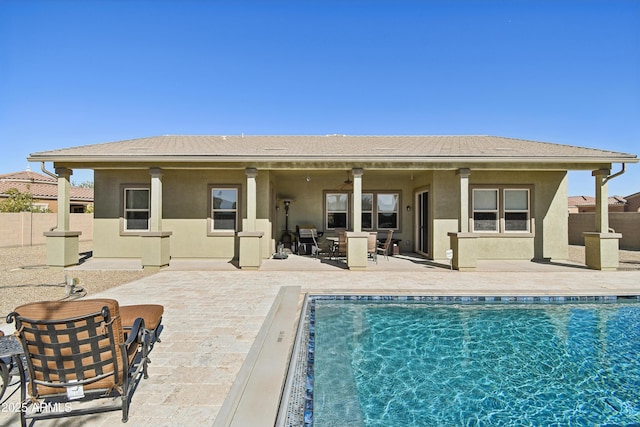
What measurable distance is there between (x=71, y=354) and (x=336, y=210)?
10.5 meters

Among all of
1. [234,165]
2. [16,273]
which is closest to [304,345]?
[234,165]

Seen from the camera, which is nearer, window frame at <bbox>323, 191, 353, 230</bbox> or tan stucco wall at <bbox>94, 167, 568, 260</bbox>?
tan stucco wall at <bbox>94, 167, 568, 260</bbox>

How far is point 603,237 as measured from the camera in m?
8.87

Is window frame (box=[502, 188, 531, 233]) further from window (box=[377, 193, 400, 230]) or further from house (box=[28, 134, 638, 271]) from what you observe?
window (box=[377, 193, 400, 230])

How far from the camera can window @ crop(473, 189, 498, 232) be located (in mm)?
10867

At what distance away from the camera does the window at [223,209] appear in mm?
10969

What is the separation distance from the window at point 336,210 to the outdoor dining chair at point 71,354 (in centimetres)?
1010

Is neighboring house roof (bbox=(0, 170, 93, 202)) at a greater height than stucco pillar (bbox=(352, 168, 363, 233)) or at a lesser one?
greater

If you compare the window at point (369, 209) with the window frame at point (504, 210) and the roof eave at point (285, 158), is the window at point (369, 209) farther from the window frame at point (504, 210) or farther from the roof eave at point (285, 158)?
the roof eave at point (285, 158)

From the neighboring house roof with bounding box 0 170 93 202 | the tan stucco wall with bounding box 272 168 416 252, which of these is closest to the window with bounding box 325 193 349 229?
the tan stucco wall with bounding box 272 168 416 252

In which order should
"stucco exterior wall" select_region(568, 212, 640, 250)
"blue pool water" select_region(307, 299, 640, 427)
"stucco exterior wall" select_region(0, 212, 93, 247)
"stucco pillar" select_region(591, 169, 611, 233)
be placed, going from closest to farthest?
"blue pool water" select_region(307, 299, 640, 427), "stucco pillar" select_region(591, 169, 611, 233), "stucco exterior wall" select_region(568, 212, 640, 250), "stucco exterior wall" select_region(0, 212, 93, 247)

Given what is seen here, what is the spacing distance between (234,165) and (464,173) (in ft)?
22.4

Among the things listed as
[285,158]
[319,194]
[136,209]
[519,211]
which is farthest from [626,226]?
[136,209]

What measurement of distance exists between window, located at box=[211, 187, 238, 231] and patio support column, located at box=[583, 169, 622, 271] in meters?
11.3
